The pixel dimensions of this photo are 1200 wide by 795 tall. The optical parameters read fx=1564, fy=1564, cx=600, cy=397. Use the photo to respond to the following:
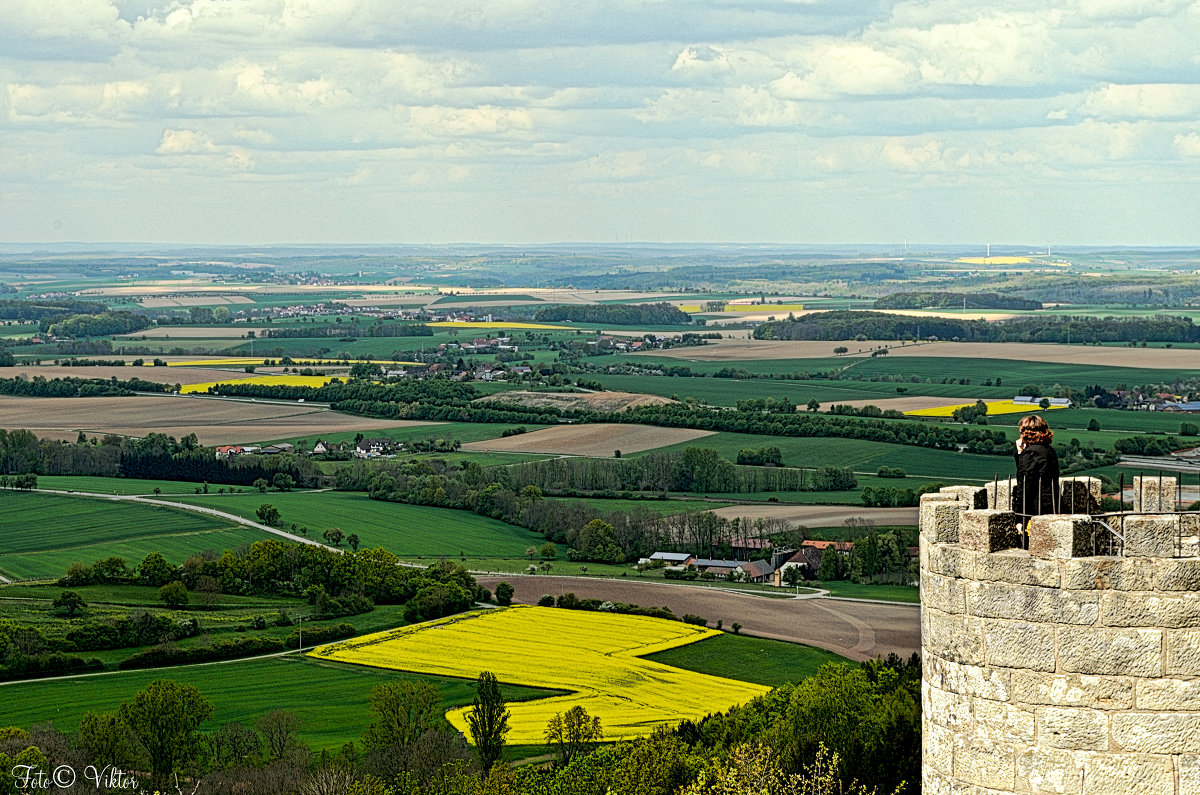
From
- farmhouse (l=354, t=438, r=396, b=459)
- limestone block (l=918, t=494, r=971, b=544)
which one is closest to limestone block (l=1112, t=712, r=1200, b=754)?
limestone block (l=918, t=494, r=971, b=544)

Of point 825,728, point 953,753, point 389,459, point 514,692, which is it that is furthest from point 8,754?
point 389,459

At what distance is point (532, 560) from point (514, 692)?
30585mm

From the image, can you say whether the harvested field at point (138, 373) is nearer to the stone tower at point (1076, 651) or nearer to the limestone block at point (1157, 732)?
the stone tower at point (1076, 651)

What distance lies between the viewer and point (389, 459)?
121m

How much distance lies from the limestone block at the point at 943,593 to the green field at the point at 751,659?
51156 mm

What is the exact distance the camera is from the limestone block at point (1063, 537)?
848 cm

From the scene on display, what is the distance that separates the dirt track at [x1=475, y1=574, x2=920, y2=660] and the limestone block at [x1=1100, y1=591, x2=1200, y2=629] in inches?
2090

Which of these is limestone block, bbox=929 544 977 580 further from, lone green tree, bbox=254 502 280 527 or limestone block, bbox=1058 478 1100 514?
lone green tree, bbox=254 502 280 527

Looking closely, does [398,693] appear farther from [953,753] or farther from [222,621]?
[953,753]

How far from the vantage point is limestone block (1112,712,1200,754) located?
8.34 m

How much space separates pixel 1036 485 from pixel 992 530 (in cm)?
75

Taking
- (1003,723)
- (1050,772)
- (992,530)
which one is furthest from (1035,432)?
(1050,772)

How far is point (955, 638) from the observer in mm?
9039

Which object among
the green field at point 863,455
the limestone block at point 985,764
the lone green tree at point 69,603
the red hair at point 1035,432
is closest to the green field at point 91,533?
the lone green tree at point 69,603
